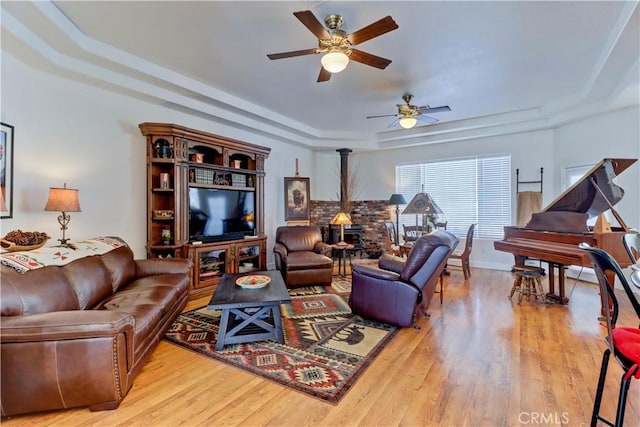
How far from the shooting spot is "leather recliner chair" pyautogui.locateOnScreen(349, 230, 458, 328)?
2980 millimetres

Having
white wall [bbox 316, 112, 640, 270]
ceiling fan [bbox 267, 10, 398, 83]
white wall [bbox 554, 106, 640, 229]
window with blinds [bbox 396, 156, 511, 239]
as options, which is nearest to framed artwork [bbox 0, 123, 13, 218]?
ceiling fan [bbox 267, 10, 398, 83]

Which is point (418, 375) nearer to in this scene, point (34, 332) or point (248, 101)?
point (34, 332)

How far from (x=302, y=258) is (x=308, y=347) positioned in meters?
2.04

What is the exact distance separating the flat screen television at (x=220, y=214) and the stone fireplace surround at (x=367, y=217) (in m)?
2.40

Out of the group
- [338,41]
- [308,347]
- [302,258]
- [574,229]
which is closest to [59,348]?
[308,347]

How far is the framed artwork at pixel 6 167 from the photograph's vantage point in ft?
9.14

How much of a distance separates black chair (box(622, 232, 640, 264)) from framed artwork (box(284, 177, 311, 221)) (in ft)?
16.6

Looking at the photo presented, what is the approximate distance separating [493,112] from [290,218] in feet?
14.6

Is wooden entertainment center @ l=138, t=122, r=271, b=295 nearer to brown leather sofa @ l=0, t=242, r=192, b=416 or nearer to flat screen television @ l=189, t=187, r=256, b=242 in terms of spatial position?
flat screen television @ l=189, t=187, r=256, b=242

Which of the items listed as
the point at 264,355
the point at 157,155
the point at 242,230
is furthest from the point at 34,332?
the point at 242,230

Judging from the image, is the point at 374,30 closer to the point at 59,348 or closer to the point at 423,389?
the point at 423,389

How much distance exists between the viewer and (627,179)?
14.4 feet

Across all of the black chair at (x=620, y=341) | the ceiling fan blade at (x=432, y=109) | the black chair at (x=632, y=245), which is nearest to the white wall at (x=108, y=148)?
the ceiling fan blade at (x=432, y=109)

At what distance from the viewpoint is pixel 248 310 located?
10.1ft
